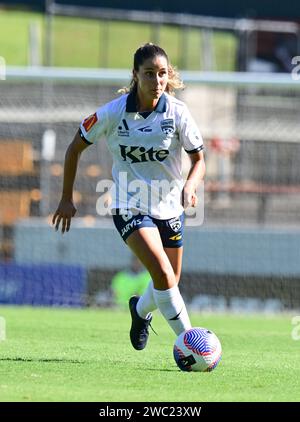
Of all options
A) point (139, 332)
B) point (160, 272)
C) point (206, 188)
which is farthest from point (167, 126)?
point (206, 188)

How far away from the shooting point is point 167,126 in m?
7.27

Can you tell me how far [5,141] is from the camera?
46.9ft

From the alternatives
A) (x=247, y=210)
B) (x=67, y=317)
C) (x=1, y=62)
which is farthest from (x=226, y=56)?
(x=67, y=317)

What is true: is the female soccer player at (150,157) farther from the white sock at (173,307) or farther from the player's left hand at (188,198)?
the player's left hand at (188,198)

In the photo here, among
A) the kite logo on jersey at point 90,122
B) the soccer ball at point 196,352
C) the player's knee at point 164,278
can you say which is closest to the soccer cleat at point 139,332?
the player's knee at point 164,278

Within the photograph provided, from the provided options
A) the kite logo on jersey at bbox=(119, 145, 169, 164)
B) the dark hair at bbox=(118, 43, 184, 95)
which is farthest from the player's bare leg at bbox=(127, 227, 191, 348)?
the dark hair at bbox=(118, 43, 184, 95)

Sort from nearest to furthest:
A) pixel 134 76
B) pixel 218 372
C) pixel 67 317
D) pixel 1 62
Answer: pixel 218 372, pixel 134 76, pixel 67 317, pixel 1 62

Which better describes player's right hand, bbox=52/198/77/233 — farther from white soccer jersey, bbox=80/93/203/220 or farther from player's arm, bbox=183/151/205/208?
player's arm, bbox=183/151/205/208

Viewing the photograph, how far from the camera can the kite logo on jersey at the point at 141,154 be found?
7246mm

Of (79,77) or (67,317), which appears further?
(79,77)

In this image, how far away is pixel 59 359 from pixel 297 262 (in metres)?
6.80

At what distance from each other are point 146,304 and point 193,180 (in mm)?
1090

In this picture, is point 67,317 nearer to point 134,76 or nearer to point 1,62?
point 134,76

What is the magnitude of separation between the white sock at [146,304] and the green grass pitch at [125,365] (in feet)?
1.05
